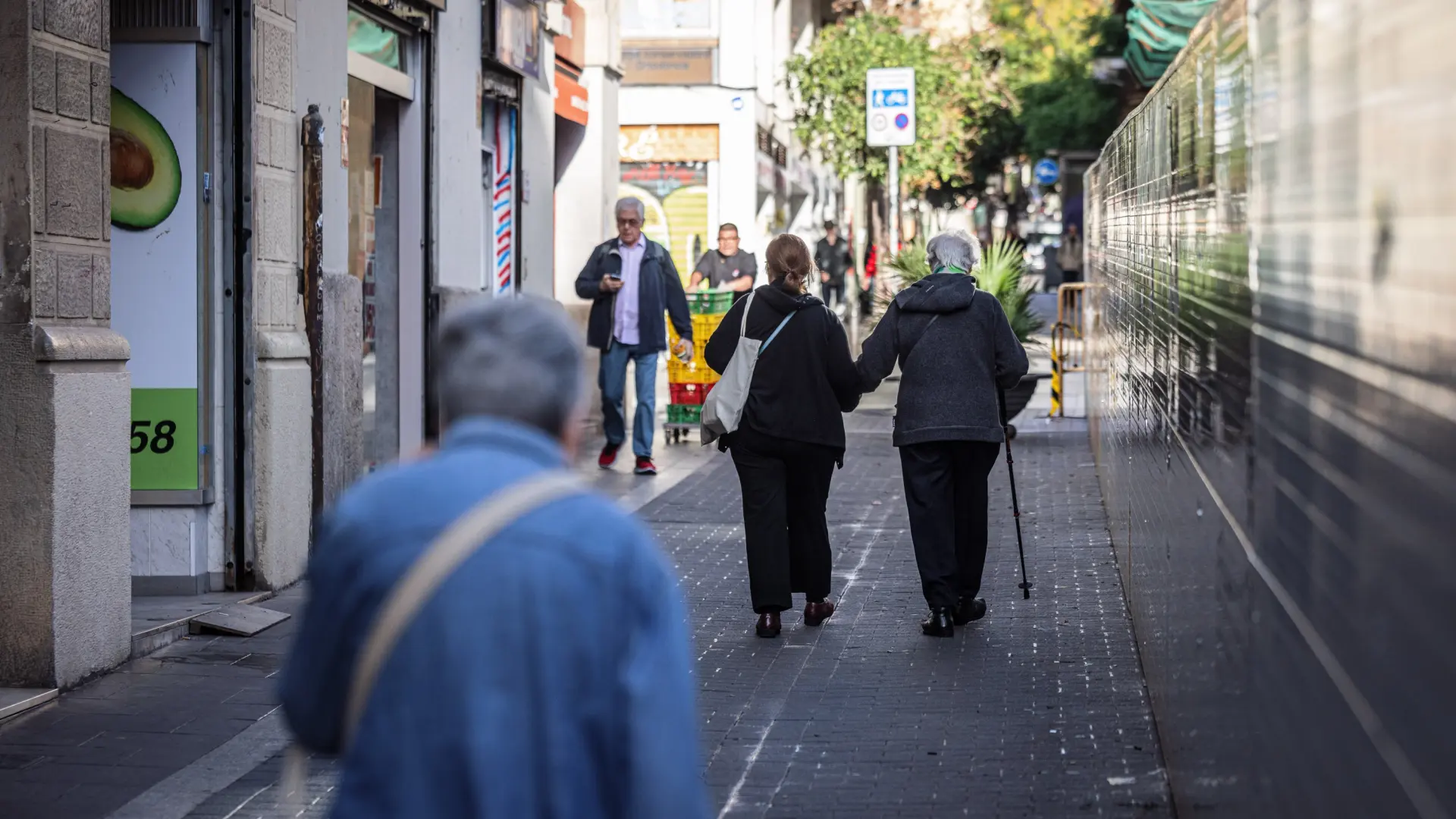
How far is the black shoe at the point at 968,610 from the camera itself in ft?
27.2

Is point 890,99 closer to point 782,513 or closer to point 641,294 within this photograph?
point 641,294

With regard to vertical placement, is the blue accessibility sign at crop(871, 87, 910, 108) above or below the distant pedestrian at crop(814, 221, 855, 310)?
above

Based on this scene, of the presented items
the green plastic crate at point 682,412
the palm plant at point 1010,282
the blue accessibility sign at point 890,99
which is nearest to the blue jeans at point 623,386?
the green plastic crate at point 682,412

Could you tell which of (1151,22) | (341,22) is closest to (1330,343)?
(341,22)

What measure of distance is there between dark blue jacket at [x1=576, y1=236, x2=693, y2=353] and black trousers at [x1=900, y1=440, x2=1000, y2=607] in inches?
237

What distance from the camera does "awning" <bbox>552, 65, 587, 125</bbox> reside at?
17.2 m

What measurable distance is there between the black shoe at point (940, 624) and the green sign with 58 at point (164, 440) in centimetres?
338

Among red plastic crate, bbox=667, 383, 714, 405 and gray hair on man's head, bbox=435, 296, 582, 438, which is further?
red plastic crate, bbox=667, 383, 714, 405

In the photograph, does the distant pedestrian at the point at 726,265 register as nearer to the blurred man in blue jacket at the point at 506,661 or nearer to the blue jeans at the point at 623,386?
the blue jeans at the point at 623,386

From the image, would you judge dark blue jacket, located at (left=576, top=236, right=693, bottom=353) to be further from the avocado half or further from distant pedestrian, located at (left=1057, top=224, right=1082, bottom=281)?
distant pedestrian, located at (left=1057, top=224, right=1082, bottom=281)

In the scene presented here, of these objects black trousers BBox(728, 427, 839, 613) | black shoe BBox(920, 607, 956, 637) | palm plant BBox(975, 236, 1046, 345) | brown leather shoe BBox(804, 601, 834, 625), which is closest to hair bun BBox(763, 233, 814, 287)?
black trousers BBox(728, 427, 839, 613)

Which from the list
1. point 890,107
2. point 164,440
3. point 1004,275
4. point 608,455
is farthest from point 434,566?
point 890,107

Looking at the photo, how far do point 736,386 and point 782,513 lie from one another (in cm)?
57

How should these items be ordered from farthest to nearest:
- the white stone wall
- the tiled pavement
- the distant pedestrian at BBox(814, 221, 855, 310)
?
the distant pedestrian at BBox(814, 221, 855, 310)
the white stone wall
the tiled pavement
